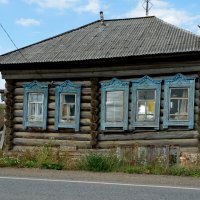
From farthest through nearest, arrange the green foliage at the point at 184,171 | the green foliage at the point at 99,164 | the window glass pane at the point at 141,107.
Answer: the window glass pane at the point at 141,107 → the green foliage at the point at 99,164 → the green foliage at the point at 184,171

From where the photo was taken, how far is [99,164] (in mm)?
12578

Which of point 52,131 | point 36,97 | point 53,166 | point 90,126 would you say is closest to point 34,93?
point 36,97

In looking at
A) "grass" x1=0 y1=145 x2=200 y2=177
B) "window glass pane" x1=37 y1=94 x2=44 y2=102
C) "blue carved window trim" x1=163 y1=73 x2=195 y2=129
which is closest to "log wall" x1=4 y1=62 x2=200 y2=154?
"blue carved window trim" x1=163 y1=73 x2=195 y2=129

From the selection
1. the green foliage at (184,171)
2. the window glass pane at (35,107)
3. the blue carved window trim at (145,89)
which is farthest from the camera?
the window glass pane at (35,107)

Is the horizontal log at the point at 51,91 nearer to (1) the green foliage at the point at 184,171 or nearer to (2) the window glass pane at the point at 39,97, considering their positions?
(2) the window glass pane at the point at 39,97

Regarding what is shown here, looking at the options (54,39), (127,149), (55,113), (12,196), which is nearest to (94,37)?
(54,39)

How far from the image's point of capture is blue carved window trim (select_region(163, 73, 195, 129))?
46.9 ft

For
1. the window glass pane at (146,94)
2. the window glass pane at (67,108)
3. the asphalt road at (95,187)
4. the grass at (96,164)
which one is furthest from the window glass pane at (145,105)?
the asphalt road at (95,187)

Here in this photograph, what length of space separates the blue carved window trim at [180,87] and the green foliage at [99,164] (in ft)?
8.71

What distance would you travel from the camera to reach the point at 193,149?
47.0 feet

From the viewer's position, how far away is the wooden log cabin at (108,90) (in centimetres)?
1459

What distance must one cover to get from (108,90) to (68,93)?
A: 1610 mm

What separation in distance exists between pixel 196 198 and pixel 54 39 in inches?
491

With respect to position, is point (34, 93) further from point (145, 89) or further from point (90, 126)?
point (145, 89)
